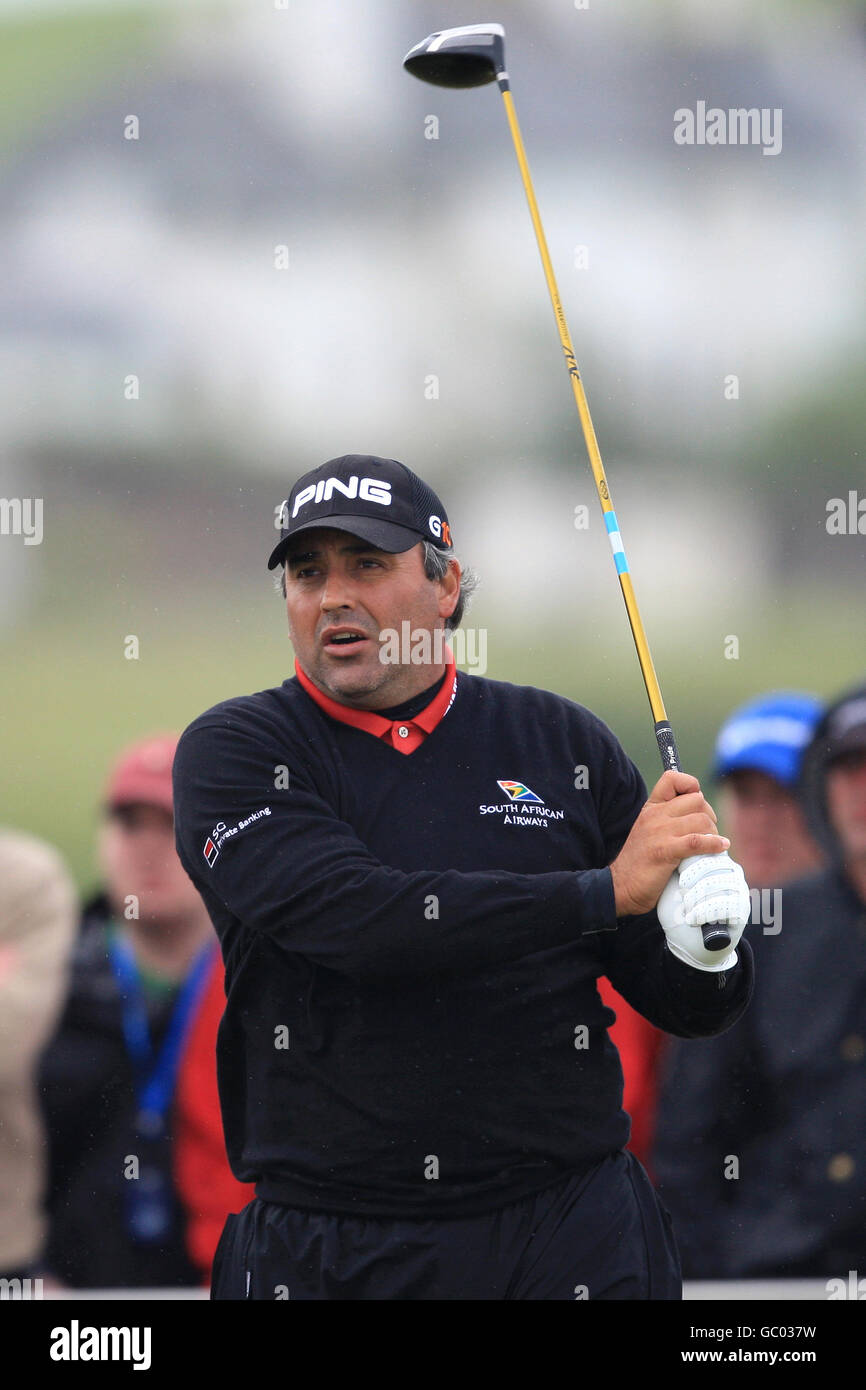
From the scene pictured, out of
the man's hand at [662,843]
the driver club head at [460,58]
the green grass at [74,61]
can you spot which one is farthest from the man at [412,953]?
the green grass at [74,61]

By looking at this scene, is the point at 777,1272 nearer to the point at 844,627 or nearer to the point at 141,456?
the point at 844,627

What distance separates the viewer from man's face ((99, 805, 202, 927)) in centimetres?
352

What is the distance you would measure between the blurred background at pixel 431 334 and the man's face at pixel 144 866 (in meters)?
0.15

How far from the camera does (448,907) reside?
2035 millimetres

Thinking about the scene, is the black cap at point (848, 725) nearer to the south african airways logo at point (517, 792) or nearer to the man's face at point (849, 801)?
the man's face at point (849, 801)

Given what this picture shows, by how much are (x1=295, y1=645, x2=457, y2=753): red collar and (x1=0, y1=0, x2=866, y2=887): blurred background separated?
4.10ft

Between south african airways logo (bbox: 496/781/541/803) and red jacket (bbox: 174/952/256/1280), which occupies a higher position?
south african airways logo (bbox: 496/781/541/803)

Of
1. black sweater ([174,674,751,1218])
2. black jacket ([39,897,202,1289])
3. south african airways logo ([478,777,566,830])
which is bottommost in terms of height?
black jacket ([39,897,202,1289])

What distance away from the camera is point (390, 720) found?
2311 millimetres

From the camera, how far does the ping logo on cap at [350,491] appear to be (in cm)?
230

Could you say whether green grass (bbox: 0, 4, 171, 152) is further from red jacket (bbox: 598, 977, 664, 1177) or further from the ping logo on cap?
red jacket (bbox: 598, 977, 664, 1177)

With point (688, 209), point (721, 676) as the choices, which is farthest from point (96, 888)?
point (688, 209)

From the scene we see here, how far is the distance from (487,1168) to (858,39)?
2741 millimetres

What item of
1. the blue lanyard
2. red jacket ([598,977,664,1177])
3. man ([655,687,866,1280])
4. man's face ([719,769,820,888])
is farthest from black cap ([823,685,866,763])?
the blue lanyard
